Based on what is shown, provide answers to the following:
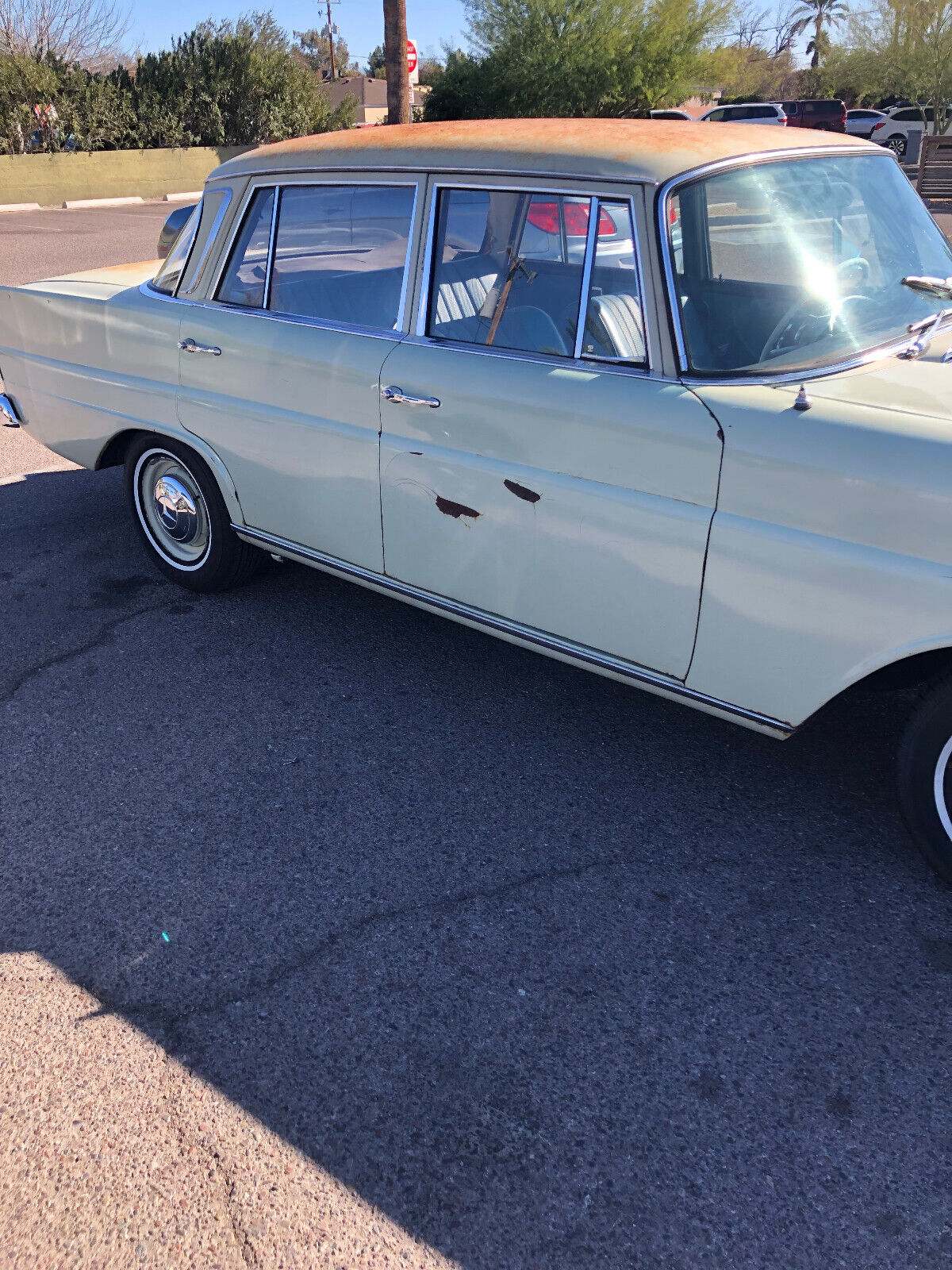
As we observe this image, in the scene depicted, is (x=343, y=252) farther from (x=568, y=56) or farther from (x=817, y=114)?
(x=817, y=114)

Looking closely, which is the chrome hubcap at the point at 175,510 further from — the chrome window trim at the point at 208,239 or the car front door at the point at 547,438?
the car front door at the point at 547,438

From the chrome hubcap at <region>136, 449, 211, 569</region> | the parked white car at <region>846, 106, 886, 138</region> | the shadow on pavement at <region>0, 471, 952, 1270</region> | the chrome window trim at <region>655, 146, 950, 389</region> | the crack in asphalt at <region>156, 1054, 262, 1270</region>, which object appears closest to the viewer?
the crack in asphalt at <region>156, 1054, 262, 1270</region>

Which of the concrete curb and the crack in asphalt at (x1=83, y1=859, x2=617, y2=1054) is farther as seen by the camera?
the concrete curb

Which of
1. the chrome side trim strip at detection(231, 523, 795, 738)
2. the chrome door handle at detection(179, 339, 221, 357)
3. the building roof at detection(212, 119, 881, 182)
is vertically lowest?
the chrome side trim strip at detection(231, 523, 795, 738)

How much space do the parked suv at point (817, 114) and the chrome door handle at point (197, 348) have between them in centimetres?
3251

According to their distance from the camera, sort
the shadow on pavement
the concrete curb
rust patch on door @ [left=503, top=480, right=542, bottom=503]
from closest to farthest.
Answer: the shadow on pavement < rust patch on door @ [left=503, top=480, right=542, bottom=503] < the concrete curb

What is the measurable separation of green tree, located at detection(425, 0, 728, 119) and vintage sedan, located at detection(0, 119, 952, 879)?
1169 inches

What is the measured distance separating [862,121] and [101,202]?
24892 millimetres

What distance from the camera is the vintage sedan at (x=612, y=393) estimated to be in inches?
99.9

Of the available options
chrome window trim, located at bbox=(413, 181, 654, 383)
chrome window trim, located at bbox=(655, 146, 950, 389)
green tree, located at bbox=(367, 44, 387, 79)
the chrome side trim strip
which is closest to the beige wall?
the chrome side trim strip

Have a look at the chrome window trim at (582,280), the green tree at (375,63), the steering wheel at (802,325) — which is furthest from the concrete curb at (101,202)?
the green tree at (375,63)

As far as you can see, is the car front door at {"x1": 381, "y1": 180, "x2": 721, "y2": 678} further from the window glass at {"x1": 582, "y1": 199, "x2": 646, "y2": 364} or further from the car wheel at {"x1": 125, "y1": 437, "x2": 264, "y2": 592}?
the car wheel at {"x1": 125, "y1": 437, "x2": 264, "y2": 592}

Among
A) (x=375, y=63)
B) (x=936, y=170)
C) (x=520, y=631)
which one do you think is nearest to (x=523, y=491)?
(x=520, y=631)

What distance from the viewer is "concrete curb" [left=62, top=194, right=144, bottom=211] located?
2403 cm
